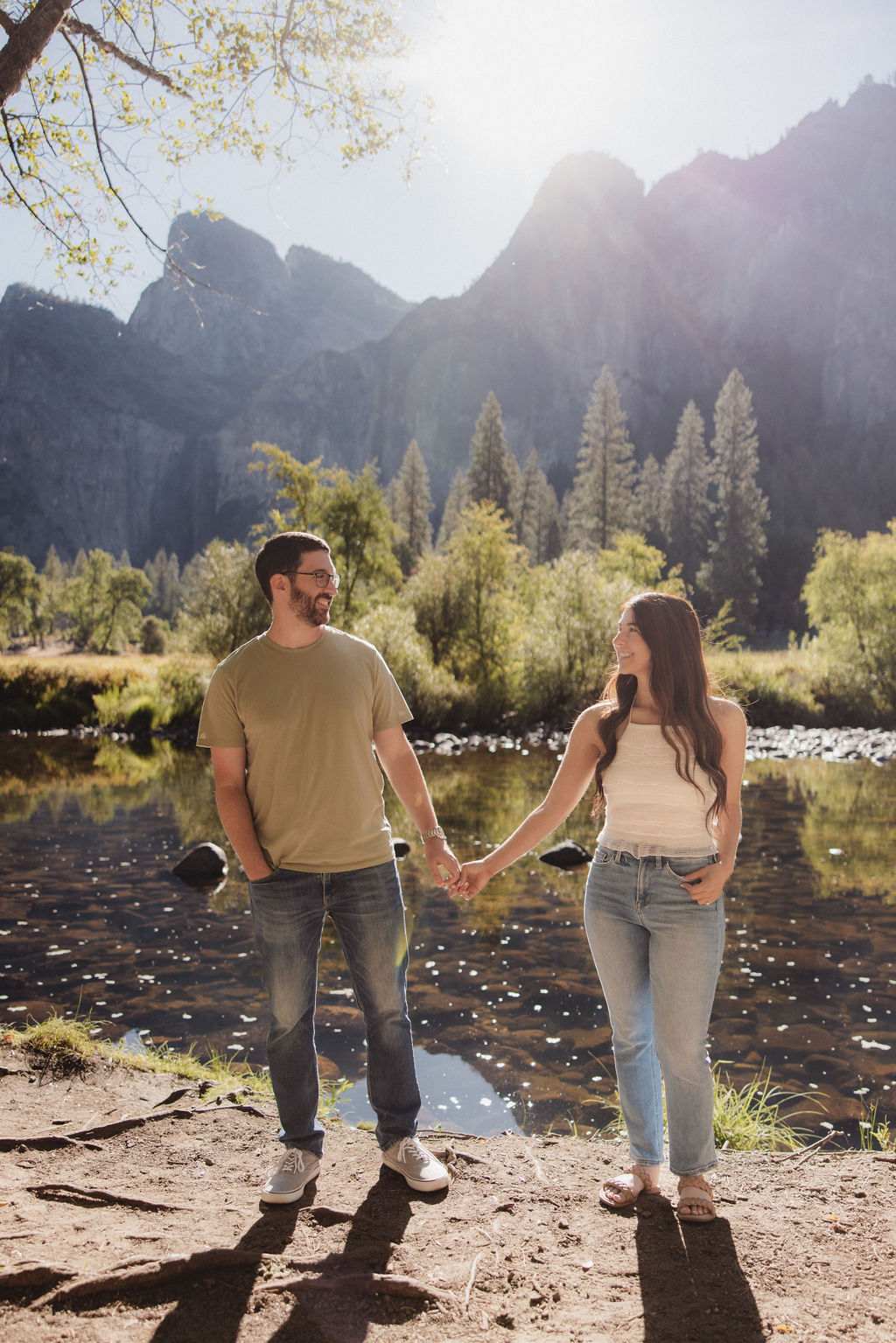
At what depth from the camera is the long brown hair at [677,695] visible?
3.16 meters

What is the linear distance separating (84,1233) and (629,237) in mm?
156038

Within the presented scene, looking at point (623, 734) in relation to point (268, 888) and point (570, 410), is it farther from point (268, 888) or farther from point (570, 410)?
point (570, 410)

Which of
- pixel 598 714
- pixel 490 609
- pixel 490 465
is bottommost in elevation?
pixel 598 714

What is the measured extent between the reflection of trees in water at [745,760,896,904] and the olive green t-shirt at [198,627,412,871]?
9.52 m

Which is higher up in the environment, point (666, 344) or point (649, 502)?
point (666, 344)

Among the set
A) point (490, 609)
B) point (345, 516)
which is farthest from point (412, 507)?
point (490, 609)

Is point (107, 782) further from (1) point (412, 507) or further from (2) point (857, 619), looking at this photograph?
(1) point (412, 507)

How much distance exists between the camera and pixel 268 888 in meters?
3.34

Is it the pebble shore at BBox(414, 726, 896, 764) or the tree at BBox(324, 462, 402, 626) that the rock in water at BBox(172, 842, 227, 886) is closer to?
the pebble shore at BBox(414, 726, 896, 764)

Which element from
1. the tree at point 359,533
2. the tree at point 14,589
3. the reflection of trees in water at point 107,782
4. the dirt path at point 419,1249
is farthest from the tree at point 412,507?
the dirt path at point 419,1249

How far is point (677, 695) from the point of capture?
10.5 ft

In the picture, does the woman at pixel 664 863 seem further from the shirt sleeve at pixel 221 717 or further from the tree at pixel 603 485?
the tree at pixel 603 485

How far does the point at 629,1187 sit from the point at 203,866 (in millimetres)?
9434

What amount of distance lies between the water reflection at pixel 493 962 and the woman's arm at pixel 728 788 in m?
3.39
